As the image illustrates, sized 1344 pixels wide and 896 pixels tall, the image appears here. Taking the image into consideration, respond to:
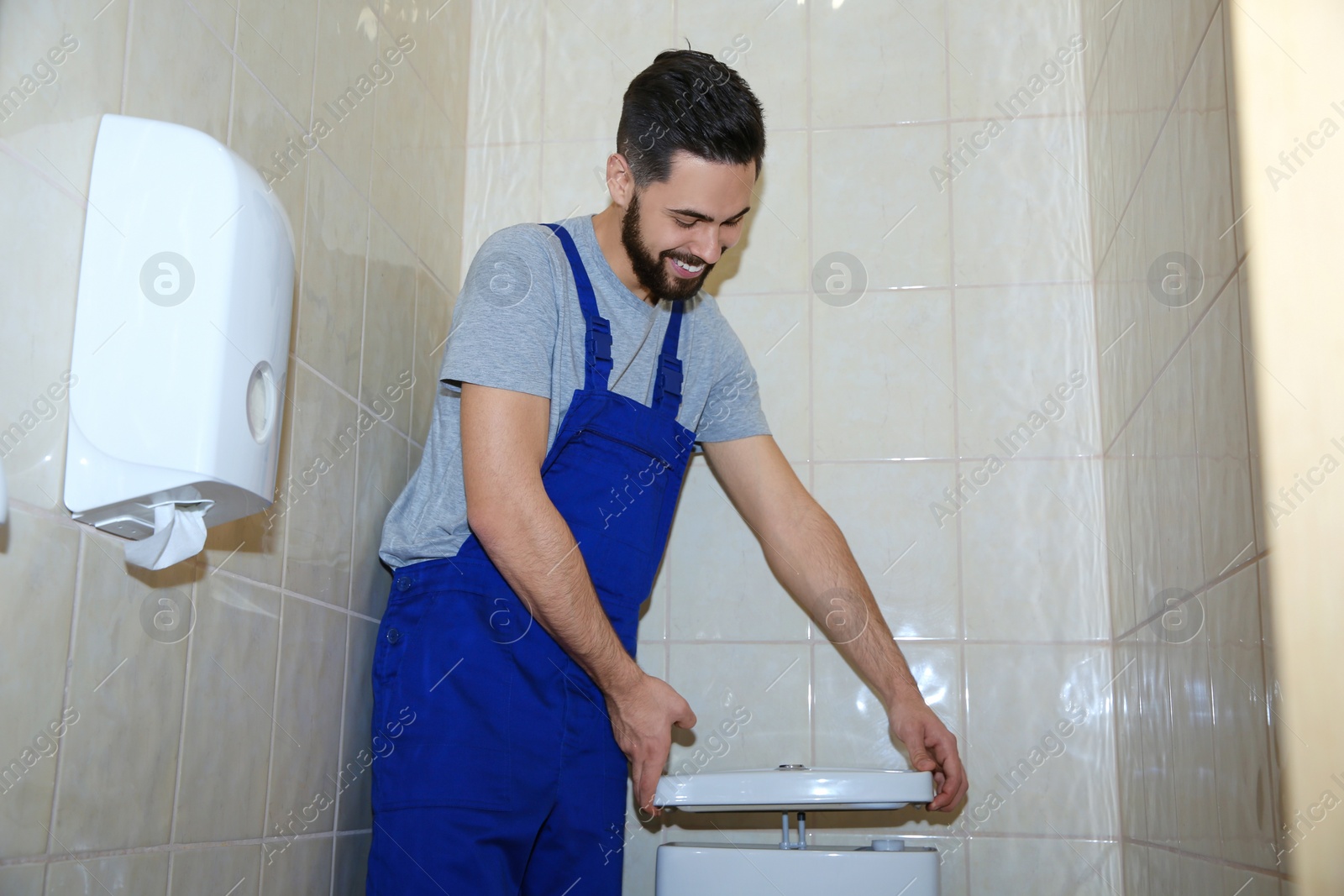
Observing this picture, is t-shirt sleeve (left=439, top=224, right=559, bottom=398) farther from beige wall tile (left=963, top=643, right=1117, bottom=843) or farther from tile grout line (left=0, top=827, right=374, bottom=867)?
beige wall tile (left=963, top=643, right=1117, bottom=843)

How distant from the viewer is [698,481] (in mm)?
1684

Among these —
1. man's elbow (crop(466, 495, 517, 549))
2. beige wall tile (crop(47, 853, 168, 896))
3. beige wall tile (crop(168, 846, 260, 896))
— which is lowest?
beige wall tile (crop(168, 846, 260, 896))

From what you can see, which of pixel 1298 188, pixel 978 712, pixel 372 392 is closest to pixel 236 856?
pixel 372 392

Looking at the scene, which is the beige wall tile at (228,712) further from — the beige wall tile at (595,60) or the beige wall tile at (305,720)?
the beige wall tile at (595,60)

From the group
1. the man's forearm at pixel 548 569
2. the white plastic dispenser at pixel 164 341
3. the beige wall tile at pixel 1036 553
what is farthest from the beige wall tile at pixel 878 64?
the white plastic dispenser at pixel 164 341

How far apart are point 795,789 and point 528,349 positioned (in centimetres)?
57

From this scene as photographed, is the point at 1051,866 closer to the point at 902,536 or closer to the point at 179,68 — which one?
the point at 902,536

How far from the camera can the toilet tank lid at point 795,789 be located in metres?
1.25

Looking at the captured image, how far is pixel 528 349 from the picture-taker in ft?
4.12

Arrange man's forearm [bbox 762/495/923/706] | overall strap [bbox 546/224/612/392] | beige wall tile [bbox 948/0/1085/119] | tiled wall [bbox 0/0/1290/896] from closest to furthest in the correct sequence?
tiled wall [bbox 0/0/1290/896] < overall strap [bbox 546/224/612/392] < man's forearm [bbox 762/495/923/706] < beige wall tile [bbox 948/0/1085/119]

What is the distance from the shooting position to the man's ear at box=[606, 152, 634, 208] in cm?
142

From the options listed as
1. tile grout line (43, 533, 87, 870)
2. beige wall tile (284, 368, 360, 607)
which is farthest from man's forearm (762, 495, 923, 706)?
tile grout line (43, 533, 87, 870)

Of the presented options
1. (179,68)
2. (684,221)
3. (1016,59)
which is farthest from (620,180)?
(1016,59)

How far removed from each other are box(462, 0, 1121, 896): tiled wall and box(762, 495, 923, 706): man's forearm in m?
0.07
